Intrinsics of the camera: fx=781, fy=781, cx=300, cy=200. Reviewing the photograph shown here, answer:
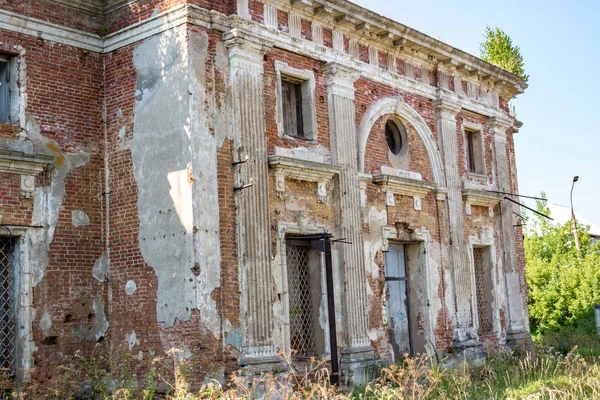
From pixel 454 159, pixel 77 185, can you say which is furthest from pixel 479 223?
pixel 77 185

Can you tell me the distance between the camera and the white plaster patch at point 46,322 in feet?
37.6

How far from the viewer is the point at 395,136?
16078 millimetres

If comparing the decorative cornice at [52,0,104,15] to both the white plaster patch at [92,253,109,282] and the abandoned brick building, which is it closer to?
the abandoned brick building

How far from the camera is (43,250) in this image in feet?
38.2

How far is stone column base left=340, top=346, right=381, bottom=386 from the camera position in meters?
13.2

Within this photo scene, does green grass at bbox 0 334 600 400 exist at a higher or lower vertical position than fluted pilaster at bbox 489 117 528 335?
lower

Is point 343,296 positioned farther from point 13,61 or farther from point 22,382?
point 13,61

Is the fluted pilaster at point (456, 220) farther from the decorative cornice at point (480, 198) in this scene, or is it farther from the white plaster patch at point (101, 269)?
the white plaster patch at point (101, 269)

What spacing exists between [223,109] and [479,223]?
326 inches

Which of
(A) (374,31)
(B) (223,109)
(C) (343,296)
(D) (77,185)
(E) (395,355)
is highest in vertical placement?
(A) (374,31)

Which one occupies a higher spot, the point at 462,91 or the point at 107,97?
the point at 462,91

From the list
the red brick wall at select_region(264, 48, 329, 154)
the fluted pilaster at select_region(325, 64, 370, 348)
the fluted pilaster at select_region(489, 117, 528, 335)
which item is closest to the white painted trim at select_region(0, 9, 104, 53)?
the red brick wall at select_region(264, 48, 329, 154)

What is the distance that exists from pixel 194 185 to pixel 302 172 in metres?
2.33

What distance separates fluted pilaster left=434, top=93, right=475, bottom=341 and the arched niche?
0.27 meters
